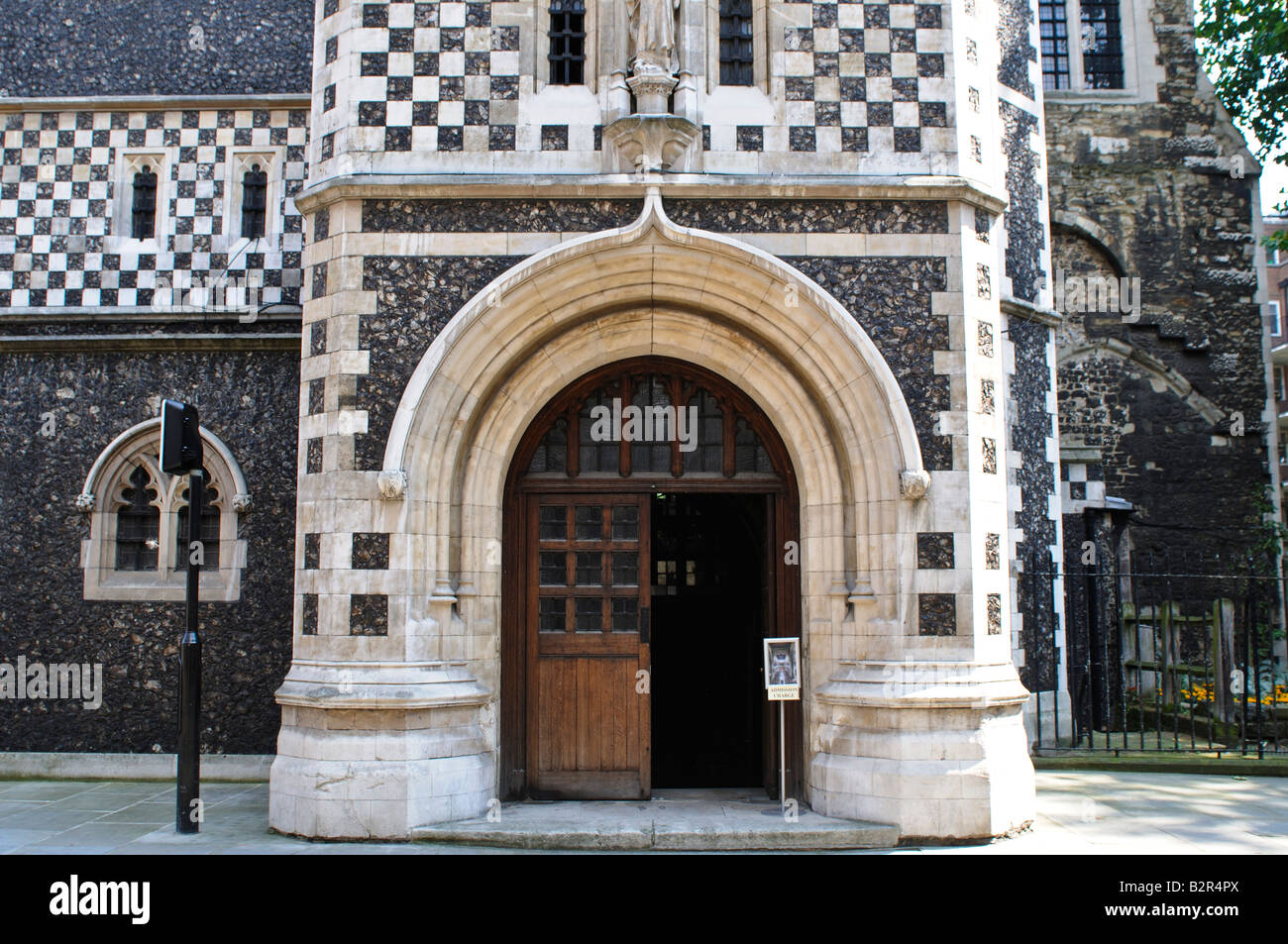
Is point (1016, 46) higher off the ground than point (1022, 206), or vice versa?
point (1016, 46)

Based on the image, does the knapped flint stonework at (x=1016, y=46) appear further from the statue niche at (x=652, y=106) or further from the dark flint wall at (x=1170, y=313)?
the dark flint wall at (x=1170, y=313)

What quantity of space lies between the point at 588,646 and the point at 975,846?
3.14 meters

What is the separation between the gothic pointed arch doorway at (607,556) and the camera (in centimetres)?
799

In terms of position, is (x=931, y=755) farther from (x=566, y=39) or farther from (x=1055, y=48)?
(x=1055, y=48)

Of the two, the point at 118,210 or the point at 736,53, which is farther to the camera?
the point at 118,210

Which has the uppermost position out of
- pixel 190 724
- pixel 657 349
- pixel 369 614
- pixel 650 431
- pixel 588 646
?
pixel 657 349

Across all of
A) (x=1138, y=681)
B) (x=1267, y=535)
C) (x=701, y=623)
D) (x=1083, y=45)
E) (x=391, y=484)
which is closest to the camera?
(x=391, y=484)

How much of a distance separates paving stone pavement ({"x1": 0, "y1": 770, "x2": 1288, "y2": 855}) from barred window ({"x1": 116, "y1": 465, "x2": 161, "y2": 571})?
1997 millimetres

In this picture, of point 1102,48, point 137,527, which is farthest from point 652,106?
point 1102,48

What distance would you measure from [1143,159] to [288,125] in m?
13.2

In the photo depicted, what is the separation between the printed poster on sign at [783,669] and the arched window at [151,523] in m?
4.97

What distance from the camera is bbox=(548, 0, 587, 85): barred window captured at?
808 centimetres

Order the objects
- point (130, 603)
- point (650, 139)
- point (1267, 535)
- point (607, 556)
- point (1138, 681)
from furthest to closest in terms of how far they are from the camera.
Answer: point (1267, 535) → point (1138, 681) → point (130, 603) → point (607, 556) → point (650, 139)

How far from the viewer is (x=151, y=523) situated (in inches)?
379
